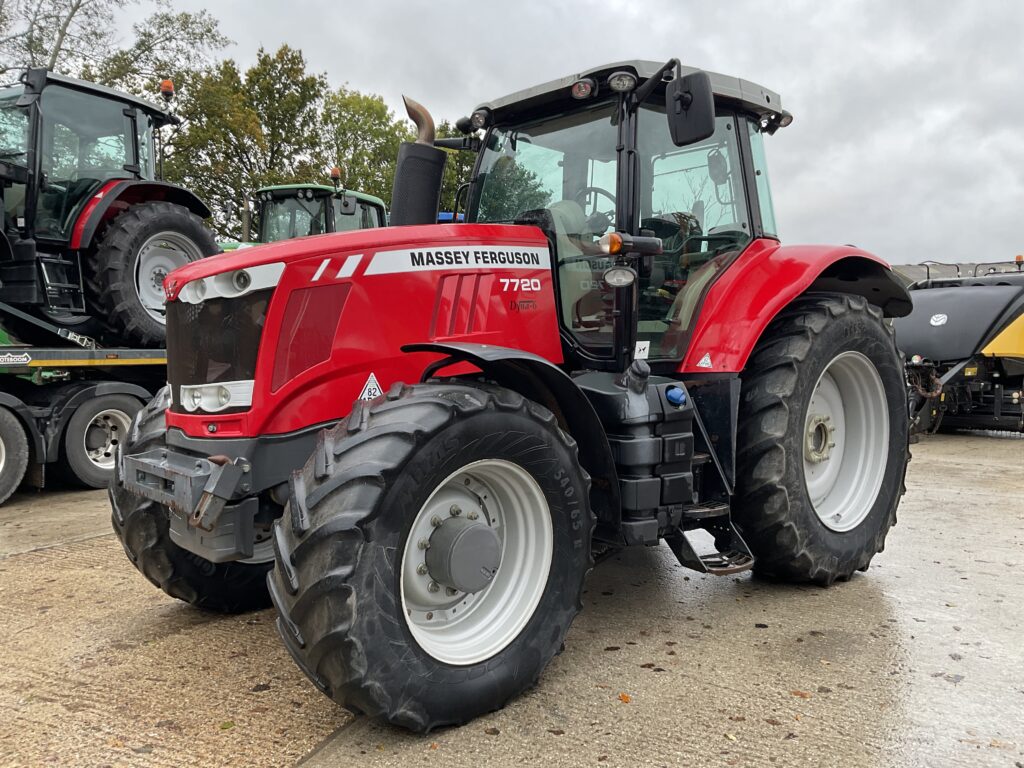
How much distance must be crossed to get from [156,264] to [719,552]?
19.0ft

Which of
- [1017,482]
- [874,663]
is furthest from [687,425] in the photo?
[1017,482]

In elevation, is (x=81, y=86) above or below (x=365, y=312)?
above

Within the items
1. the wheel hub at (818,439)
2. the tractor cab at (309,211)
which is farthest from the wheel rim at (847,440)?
the tractor cab at (309,211)

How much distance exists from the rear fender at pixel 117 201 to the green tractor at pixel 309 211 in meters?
3.17

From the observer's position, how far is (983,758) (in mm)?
2277

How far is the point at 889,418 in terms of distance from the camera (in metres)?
4.20

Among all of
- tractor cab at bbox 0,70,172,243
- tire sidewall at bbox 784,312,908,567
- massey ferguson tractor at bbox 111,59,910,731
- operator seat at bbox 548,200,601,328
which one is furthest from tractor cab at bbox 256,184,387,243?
tire sidewall at bbox 784,312,908,567

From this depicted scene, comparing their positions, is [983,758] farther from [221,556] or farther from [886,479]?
[221,556]

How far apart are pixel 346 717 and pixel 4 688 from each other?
1294mm

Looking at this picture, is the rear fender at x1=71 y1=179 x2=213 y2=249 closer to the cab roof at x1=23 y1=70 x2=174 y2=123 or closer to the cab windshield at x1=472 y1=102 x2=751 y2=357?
the cab roof at x1=23 y1=70 x2=174 y2=123

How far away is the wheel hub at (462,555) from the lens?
8.30 feet

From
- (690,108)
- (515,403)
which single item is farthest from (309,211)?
(515,403)

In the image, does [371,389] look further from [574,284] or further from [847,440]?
[847,440]

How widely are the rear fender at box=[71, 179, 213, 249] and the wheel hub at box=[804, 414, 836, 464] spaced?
5798 mm
